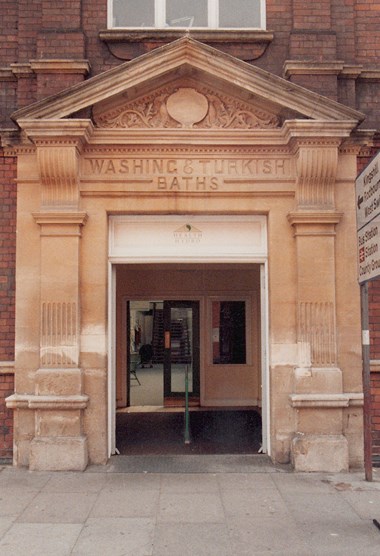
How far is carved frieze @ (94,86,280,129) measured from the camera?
7684 millimetres

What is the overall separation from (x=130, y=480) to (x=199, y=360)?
19.5 ft

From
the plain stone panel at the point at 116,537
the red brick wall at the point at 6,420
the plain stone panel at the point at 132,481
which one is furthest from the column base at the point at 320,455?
the red brick wall at the point at 6,420

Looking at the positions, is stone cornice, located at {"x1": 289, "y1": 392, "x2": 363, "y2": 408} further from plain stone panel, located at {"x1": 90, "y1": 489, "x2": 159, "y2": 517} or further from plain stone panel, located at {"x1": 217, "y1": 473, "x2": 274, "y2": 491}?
plain stone panel, located at {"x1": 90, "y1": 489, "x2": 159, "y2": 517}

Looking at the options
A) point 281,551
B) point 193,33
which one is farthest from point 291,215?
point 281,551

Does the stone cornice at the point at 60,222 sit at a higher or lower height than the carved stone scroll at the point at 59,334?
higher

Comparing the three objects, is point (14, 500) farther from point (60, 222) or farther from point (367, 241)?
point (367, 241)

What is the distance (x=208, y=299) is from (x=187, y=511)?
7.05m

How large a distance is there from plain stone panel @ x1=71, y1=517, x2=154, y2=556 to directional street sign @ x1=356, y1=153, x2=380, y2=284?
351 cm

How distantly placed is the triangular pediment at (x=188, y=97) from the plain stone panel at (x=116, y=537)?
4816 mm

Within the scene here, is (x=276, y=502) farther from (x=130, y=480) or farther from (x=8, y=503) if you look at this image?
(x=8, y=503)

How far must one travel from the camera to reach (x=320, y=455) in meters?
7.11

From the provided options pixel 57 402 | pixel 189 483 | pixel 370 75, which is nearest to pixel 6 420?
pixel 57 402

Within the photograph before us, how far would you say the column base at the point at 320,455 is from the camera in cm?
709

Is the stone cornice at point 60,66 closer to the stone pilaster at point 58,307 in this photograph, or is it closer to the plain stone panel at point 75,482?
the stone pilaster at point 58,307
